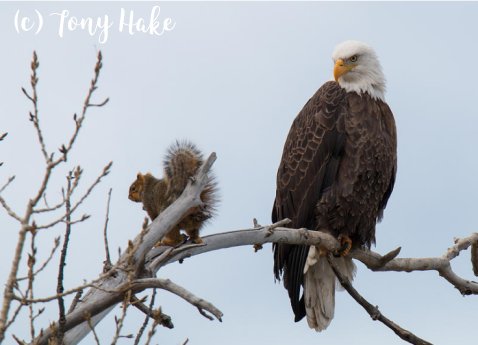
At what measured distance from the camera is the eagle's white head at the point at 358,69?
648cm

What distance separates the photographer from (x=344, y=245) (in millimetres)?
6152

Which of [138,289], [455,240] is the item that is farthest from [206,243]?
[455,240]

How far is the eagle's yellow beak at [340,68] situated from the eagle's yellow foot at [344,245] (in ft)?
3.75

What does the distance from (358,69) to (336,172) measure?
2.75 feet

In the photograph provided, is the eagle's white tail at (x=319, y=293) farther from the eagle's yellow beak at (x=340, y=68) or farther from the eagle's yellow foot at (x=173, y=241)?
the eagle's yellow foot at (x=173, y=241)

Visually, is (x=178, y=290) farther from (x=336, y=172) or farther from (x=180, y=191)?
(x=336, y=172)

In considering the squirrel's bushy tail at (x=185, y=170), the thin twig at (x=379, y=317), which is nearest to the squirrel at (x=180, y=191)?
the squirrel's bushy tail at (x=185, y=170)

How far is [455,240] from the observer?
6.14m

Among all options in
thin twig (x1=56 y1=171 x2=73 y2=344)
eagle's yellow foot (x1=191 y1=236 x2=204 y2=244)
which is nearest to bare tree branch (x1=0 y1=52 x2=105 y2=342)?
thin twig (x1=56 y1=171 x2=73 y2=344)

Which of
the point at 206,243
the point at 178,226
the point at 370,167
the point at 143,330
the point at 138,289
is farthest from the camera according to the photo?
the point at 370,167

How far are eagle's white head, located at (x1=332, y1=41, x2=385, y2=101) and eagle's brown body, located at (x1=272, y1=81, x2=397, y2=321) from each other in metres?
0.10

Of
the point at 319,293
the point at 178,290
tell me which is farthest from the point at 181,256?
the point at 319,293

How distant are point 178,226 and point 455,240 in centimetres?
216

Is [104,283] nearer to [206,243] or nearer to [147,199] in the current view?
[206,243]
